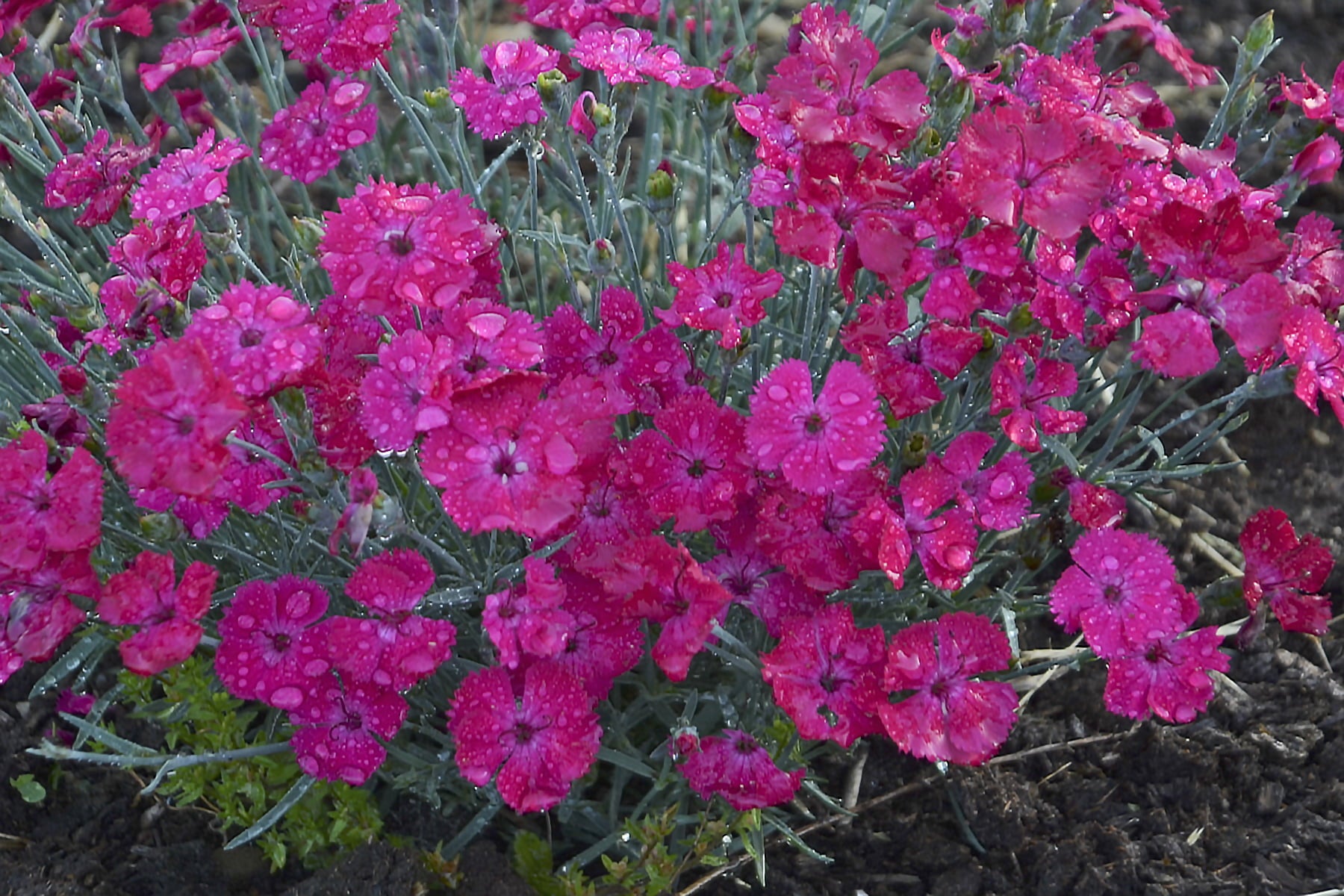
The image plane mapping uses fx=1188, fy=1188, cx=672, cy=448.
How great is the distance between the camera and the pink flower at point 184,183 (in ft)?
4.35

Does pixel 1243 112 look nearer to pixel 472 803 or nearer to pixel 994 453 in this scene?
pixel 994 453

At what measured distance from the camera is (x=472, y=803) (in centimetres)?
159

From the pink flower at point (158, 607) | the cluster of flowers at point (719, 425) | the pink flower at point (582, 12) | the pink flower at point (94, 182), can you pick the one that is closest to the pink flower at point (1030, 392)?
the cluster of flowers at point (719, 425)

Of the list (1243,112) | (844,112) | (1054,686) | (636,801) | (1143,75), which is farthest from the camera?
(1143,75)

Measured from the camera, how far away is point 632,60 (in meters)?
1.44

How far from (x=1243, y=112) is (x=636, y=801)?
1.26 metres

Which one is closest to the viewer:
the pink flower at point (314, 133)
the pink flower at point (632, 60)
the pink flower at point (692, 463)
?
the pink flower at point (692, 463)

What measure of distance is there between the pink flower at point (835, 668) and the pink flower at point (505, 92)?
2.22 feet

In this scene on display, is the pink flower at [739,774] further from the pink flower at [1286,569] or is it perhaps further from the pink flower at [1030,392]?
the pink flower at [1286,569]

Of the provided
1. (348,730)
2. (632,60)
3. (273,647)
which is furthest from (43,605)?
(632,60)

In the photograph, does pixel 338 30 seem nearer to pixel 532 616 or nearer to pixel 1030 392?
pixel 532 616

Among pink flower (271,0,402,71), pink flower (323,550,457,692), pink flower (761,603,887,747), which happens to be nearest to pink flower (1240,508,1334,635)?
pink flower (761,603,887,747)

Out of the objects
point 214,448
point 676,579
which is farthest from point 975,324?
point 214,448

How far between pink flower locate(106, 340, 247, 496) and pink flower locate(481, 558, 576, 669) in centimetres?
30
